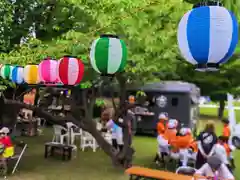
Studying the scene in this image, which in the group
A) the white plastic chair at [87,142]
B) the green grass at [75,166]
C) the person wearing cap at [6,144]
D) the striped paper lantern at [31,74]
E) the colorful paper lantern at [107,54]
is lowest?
the green grass at [75,166]

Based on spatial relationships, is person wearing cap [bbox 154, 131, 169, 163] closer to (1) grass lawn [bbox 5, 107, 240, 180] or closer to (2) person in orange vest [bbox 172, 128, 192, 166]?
(1) grass lawn [bbox 5, 107, 240, 180]

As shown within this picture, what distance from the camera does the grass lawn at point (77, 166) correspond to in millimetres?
8805

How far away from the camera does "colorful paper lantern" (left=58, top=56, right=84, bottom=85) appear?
656cm

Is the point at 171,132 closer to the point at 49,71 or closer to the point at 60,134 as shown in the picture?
the point at 49,71

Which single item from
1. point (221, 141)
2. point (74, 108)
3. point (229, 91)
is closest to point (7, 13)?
point (74, 108)

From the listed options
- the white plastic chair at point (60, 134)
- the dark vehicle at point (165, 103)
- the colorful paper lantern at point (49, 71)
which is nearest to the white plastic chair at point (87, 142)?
the white plastic chair at point (60, 134)

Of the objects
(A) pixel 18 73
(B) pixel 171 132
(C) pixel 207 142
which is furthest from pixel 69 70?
(B) pixel 171 132

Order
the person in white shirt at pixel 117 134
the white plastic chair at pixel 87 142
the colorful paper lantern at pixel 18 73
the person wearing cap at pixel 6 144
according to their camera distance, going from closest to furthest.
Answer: the colorful paper lantern at pixel 18 73, the person wearing cap at pixel 6 144, the person in white shirt at pixel 117 134, the white plastic chair at pixel 87 142

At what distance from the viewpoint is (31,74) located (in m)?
7.67

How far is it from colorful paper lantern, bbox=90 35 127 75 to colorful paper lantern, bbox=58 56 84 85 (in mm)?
961

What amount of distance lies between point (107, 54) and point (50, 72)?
1.86 meters

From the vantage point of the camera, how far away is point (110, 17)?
7.93m

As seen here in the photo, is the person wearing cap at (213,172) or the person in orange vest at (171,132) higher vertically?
the person in orange vest at (171,132)

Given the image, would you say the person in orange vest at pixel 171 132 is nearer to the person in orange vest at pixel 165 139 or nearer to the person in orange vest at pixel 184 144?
the person in orange vest at pixel 165 139
